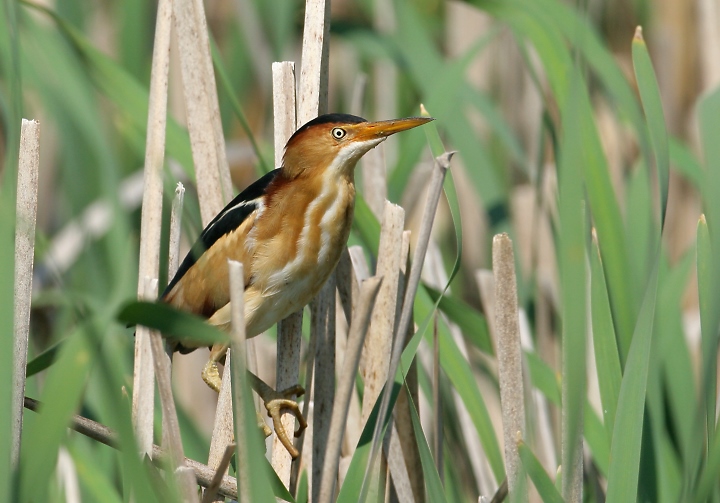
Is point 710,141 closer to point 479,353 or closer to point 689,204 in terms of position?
point 479,353

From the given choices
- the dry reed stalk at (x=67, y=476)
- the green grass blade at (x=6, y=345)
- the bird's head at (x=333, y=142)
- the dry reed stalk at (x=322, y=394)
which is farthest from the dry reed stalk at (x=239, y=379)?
the dry reed stalk at (x=67, y=476)

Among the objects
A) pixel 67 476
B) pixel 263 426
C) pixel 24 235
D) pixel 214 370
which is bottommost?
pixel 67 476

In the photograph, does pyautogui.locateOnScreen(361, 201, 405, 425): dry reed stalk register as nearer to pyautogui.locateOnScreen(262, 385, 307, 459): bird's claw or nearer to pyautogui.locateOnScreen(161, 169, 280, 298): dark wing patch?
pyautogui.locateOnScreen(262, 385, 307, 459): bird's claw

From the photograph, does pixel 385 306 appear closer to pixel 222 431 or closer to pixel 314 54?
pixel 222 431

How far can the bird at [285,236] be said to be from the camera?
1.72 meters

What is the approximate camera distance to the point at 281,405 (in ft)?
5.64

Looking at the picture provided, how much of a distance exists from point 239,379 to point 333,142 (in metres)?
0.83

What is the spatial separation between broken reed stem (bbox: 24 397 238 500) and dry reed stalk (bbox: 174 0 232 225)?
1.70ft

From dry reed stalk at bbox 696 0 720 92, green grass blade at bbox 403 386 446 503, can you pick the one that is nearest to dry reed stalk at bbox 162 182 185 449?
green grass blade at bbox 403 386 446 503

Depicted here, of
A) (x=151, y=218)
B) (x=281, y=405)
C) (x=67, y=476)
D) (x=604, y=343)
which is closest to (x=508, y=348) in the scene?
(x=604, y=343)

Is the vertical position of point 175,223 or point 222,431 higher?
point 175,223

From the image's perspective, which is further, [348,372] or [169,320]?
[348,372]

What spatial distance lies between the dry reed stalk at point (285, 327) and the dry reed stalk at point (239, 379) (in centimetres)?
48

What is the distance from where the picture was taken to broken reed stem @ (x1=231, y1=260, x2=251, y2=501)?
1.04m
